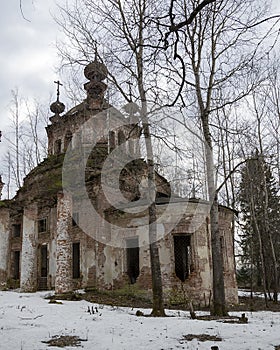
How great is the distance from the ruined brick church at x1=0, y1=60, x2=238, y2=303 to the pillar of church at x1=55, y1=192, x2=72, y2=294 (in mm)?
43

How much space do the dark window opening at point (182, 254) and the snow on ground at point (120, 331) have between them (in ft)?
24.5

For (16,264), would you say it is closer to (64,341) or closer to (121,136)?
(121,136)

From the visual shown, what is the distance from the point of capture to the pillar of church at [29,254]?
20.0 metres

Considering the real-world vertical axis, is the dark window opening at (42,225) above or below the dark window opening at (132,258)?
above

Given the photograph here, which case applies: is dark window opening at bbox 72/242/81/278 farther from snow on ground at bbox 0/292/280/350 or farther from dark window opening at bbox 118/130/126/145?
snow on ground at bbox 0/292/280/350

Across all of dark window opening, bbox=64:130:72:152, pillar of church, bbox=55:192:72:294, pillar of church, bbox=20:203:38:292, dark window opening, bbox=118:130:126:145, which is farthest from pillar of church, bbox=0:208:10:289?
dark window opening, bbox=118:130:126:145

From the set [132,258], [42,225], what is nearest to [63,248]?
[132,258]

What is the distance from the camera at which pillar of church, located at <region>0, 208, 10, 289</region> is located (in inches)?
850

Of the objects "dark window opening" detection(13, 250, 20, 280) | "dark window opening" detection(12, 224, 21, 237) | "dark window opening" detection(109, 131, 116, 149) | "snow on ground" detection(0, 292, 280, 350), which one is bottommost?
"snow on ground" detection(0, 292, 280, 350)

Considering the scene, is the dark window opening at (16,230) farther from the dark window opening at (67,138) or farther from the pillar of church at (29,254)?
the dark window opening at (67,138)

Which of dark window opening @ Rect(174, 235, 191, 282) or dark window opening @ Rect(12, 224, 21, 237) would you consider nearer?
dark window opening @ Rect(174, 235, 191, 282)

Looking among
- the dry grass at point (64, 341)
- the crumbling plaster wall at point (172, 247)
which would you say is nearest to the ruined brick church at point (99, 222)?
the crumbling plaster wall at point (172, 247)

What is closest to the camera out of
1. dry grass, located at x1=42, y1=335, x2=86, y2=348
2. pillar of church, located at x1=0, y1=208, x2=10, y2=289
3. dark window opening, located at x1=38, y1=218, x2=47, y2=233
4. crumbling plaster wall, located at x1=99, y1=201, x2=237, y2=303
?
dry grass, located at x1=42, y1=335, x2=86, y2=348

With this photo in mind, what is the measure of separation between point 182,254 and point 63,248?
5.71 m
